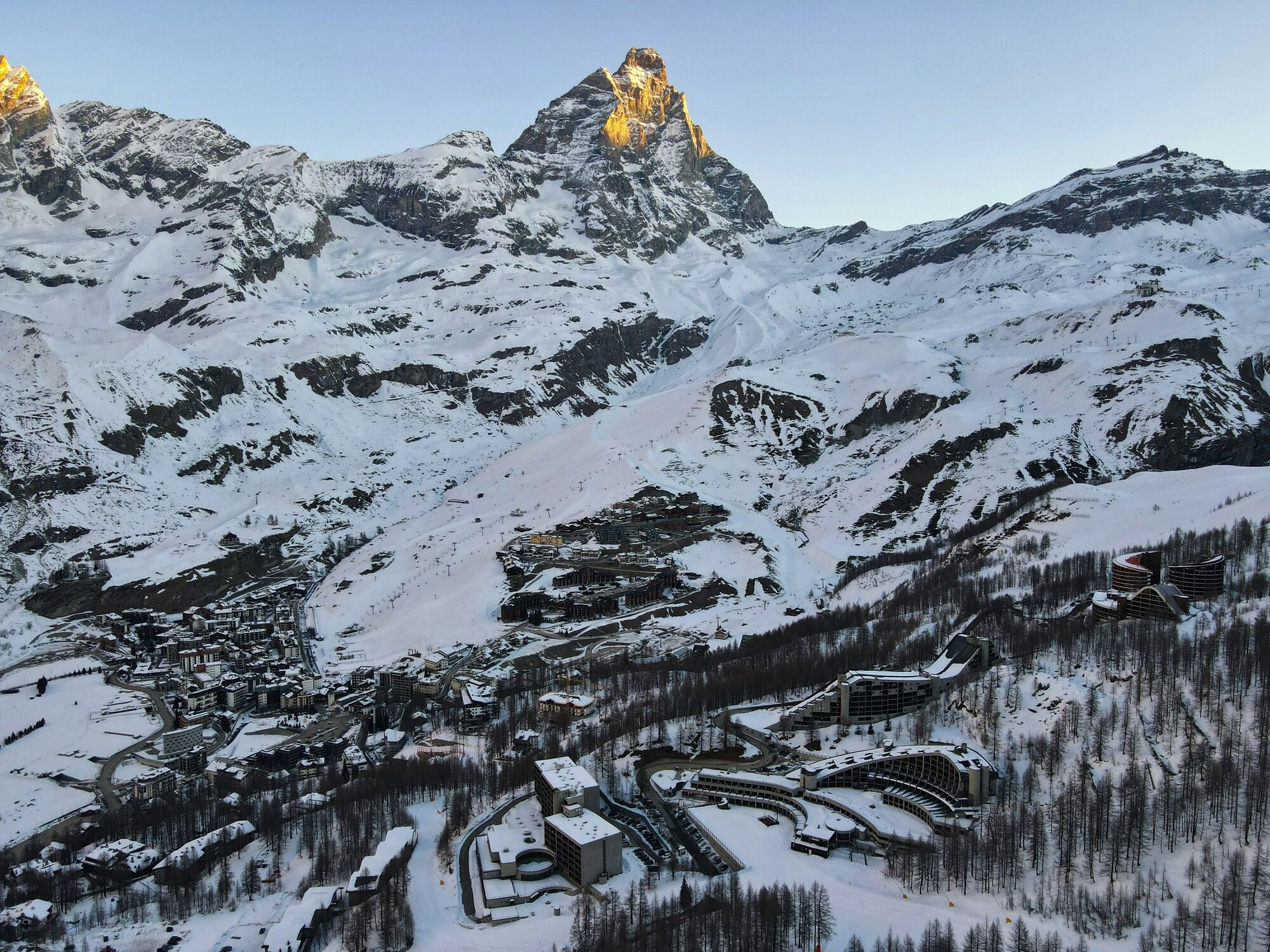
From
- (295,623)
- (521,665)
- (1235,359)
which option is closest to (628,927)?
(521,665)

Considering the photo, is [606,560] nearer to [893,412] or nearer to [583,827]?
[893,412]

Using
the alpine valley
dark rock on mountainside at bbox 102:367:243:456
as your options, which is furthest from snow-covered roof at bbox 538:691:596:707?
dark rock on mountainside at bbox 102:367:243:456

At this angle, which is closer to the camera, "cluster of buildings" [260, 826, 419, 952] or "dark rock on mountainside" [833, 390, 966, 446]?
"cluster of buildings" [260, 826, 419, 952]

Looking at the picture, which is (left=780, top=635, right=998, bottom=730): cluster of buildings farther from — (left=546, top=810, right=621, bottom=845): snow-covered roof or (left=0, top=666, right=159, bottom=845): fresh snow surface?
(left=0, top=666, right=159, bottom=845): fresh snow surface

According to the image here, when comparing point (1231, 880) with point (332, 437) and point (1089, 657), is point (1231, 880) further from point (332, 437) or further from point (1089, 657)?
point (332, 437)

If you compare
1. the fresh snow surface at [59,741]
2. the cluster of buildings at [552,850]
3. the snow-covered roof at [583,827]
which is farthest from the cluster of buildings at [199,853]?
the snow-covered roof at [583,827]

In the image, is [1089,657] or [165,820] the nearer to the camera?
[1089,657]
